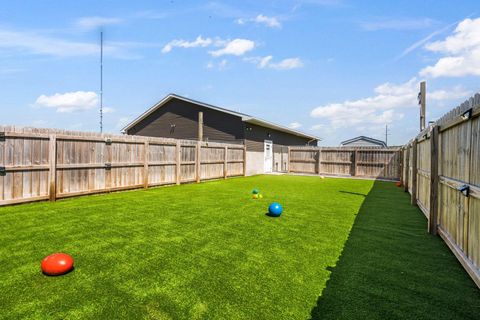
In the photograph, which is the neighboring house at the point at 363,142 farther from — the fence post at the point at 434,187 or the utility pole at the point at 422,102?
the fence post at the point at 434,187

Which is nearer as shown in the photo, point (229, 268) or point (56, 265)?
point (56, 265)

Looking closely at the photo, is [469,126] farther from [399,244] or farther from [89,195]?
[89,195]

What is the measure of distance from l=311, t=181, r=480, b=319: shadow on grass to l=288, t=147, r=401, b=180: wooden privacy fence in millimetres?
14474

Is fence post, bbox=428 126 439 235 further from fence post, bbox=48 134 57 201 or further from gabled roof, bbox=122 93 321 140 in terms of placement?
gabled roof, bbox=122 93 321 140

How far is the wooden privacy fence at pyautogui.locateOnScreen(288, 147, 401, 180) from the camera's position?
722 inches

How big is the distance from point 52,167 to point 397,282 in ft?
29.5

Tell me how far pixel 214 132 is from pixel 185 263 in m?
16.7

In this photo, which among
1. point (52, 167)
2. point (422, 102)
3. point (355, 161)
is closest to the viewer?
point (52, 167)

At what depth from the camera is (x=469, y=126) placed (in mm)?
3627

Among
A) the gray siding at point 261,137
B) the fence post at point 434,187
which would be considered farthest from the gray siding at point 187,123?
the fence post at point 434,187

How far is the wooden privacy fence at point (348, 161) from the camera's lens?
60.1 feet

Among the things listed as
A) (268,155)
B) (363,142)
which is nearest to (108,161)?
(268,155)

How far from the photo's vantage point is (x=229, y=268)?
357 cm

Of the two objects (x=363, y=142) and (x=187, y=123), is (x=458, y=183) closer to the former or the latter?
(x=187, y=123)
